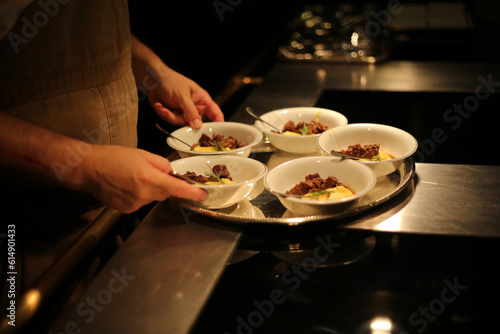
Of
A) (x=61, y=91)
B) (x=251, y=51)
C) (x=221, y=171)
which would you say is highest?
(x=61, y=91)

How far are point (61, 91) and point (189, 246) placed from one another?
1.98ft

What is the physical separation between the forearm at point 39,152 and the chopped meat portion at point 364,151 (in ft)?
2.78

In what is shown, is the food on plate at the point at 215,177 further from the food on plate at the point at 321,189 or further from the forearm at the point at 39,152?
the forearm at the point at 39,152

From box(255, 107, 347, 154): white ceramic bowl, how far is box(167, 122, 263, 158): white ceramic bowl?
0.17ft

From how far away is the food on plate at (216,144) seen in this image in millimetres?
1641

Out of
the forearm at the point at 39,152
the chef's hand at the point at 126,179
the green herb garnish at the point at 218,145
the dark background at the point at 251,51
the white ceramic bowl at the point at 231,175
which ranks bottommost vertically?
Result: the dark background at the point at 251,51

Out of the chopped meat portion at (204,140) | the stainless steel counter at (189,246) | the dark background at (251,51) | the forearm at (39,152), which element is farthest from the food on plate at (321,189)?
the dark background at (251,51)

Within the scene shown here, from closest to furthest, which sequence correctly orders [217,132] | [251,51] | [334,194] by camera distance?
[334,194]
[217,132]
[251,51]

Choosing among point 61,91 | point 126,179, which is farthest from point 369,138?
point 61,91

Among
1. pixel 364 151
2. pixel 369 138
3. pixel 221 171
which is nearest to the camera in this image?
pixel 221 171

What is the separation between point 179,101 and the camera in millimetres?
1835

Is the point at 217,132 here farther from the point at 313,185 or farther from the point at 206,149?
the point at 313,185

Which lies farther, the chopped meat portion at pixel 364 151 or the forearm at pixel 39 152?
the chopped meat portion at pixel 364 151

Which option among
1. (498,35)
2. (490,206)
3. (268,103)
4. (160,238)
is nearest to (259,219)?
(160,238)
